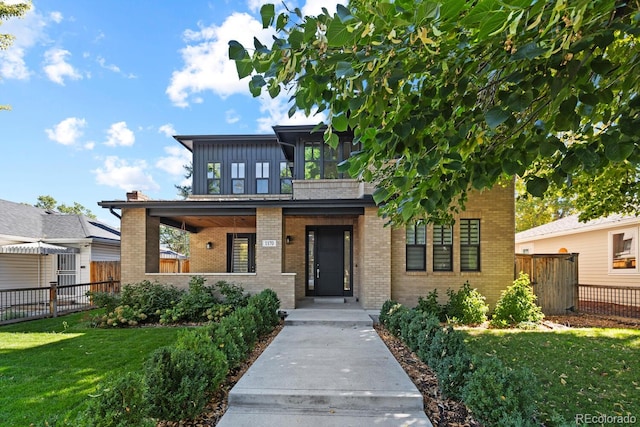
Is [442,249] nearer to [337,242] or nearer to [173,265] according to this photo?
[337,242]

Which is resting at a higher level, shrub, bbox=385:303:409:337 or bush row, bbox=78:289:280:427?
bush row, bbox=78:289:280:427

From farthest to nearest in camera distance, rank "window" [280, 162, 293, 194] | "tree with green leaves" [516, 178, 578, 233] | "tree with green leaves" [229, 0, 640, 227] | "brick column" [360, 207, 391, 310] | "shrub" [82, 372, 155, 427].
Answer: "tree with green leaves" [516, 178, 578, 233], "window" [280, 162, 293, 194], "brick column" [360, 207, 391, 310], "shrub" [82, 372, 155, 427], "tree with green leaves" [229, 0, 640, 227]

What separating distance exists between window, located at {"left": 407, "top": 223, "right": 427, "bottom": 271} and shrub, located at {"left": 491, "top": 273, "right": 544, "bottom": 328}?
2.31 m

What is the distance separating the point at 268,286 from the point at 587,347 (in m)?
7.60

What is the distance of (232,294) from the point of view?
9125mm

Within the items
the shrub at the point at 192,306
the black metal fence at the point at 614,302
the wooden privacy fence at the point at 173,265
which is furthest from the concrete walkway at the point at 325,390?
the wooden privacy fence at the point at 173,265

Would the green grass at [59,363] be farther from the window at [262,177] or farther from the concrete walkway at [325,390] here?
the window at [262,177]

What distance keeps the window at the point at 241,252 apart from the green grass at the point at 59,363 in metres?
6.09

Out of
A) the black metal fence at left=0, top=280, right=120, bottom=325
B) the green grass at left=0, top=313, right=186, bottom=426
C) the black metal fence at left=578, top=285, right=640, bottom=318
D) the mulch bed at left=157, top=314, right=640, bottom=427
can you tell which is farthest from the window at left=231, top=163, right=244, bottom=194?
the black metal fence at left=578, top=285, right=640, bottom=318

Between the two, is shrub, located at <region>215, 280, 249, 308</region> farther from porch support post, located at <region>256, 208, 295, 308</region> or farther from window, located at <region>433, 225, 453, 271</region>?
window, located at <region>433, 225, 453, 271</region>

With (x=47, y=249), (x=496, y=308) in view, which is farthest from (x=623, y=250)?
(x=47, y=249)

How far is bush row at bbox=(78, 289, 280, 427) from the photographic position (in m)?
2.57

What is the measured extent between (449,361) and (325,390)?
160cm

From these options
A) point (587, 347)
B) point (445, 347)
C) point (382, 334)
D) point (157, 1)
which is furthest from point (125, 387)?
point (157, 1)
